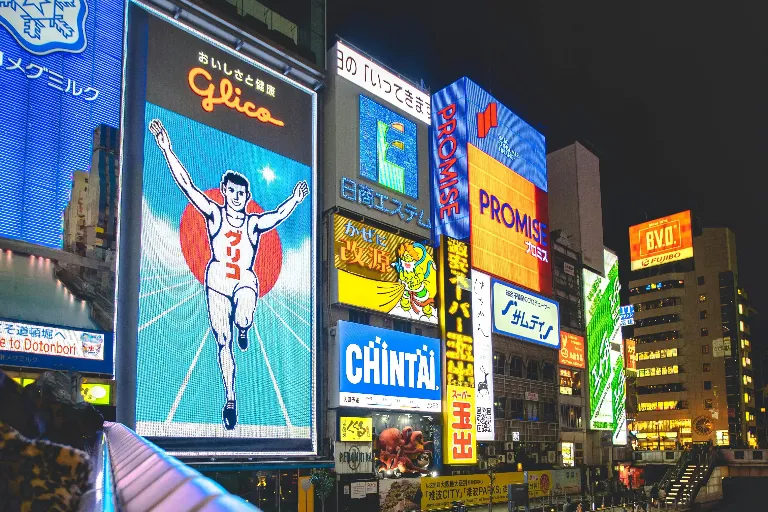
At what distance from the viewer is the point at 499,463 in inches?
2112

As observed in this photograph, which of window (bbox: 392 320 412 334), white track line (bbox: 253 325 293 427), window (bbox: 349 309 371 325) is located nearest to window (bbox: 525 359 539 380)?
window (bbox: 392 320 412 334)

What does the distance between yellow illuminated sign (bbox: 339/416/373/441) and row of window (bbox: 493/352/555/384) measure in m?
15.2

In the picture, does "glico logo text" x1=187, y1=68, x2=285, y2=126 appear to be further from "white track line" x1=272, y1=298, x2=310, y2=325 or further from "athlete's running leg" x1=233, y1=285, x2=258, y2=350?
"white track line" x1=272, y1=298, x2=310, y2=325

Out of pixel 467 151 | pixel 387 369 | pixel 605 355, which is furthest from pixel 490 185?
pixel 605 355

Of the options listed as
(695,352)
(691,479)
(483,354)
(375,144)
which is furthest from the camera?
(695,352)

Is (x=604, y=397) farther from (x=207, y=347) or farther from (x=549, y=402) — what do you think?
(x=207, y=347)

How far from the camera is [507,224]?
59.9 m

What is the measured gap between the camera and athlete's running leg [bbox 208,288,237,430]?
3591 centimetres

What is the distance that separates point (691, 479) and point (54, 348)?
2268 inches

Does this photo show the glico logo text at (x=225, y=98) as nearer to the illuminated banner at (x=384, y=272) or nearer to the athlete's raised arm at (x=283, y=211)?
the athlete's raised arm at (x=283, y=211)

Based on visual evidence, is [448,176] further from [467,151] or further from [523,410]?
[523,410]

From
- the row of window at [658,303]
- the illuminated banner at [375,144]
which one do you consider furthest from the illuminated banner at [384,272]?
the row of window at [658,303]

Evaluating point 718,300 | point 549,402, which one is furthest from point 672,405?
point 549,402

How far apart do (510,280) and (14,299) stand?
1525 inches
